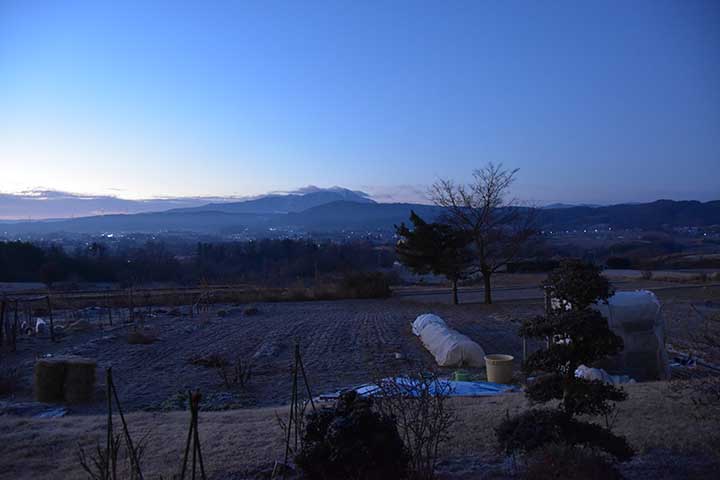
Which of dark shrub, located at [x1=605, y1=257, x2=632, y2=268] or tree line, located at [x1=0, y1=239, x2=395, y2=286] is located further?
tree line, located at [x1=0, y1=239, x2=395, y2=286]

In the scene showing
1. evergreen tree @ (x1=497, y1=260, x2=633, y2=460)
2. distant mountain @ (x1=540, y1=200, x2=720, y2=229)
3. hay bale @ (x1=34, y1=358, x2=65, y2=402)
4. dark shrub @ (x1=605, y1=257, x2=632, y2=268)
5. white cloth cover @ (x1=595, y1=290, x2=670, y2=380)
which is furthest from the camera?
distant mountain @ (x1=540, y1=200, x2=720, y2=229)

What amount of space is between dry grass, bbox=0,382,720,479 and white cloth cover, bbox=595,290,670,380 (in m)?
2.69

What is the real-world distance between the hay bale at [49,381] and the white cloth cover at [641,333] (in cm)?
999

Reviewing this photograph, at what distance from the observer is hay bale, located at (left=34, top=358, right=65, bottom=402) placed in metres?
9.49

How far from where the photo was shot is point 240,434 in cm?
574

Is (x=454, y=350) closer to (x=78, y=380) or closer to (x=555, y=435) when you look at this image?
(x=78, y=380)

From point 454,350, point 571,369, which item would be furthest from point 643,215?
point 571,369

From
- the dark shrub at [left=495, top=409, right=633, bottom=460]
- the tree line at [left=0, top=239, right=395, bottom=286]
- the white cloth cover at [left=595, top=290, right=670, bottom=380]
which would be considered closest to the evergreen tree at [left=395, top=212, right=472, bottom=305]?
the white cloth cover at [left=595, top=290, right=670, bottom=380]

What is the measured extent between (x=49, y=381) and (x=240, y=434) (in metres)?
5.78

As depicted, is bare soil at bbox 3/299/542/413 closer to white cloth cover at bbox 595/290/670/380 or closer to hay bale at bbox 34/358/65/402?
hay bale at bbox 34/358/65/402

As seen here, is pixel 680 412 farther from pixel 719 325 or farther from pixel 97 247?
pixel 97 247

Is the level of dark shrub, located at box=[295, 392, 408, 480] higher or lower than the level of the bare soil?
higher

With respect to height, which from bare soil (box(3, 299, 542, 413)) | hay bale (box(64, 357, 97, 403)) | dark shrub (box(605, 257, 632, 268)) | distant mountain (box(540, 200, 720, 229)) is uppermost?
distant mountain (box(540, 200, 720, 229))

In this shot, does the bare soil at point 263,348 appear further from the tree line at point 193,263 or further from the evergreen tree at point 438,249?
the tree line at point 193,263
